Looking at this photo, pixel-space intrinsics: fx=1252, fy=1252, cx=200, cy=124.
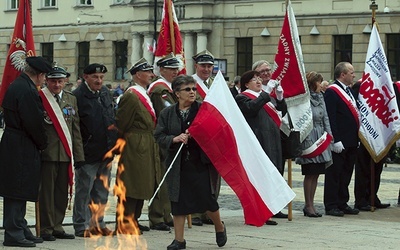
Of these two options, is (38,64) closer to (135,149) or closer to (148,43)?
(135,149)

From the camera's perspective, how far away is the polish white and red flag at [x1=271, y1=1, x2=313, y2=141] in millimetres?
15922

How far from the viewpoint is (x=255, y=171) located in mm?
12555

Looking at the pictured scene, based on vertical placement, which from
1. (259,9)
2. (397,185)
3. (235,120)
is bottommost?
(397,185)

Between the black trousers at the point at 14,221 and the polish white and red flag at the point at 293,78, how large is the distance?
4.25 m

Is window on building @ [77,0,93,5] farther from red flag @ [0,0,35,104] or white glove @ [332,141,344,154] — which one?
red flag @ [0,0,35,104]

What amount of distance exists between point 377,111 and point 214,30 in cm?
3233

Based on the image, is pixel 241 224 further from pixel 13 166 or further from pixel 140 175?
pixel 13 166

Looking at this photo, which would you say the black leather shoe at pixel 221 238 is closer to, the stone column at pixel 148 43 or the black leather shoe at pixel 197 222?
the black leather shoe at pixel 197 222

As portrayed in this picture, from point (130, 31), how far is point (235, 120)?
41099mm

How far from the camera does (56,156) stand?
13.3m

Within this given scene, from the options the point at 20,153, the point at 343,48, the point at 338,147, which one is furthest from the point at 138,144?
the point at 343,48

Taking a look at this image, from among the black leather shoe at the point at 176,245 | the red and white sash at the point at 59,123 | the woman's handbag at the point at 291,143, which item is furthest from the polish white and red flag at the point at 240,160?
the woman's handbag at the point at 291,143

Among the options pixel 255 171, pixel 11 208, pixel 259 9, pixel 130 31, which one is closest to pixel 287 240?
pixel 255 171

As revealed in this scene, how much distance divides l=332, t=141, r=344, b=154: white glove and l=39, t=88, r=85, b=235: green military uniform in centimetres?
426
